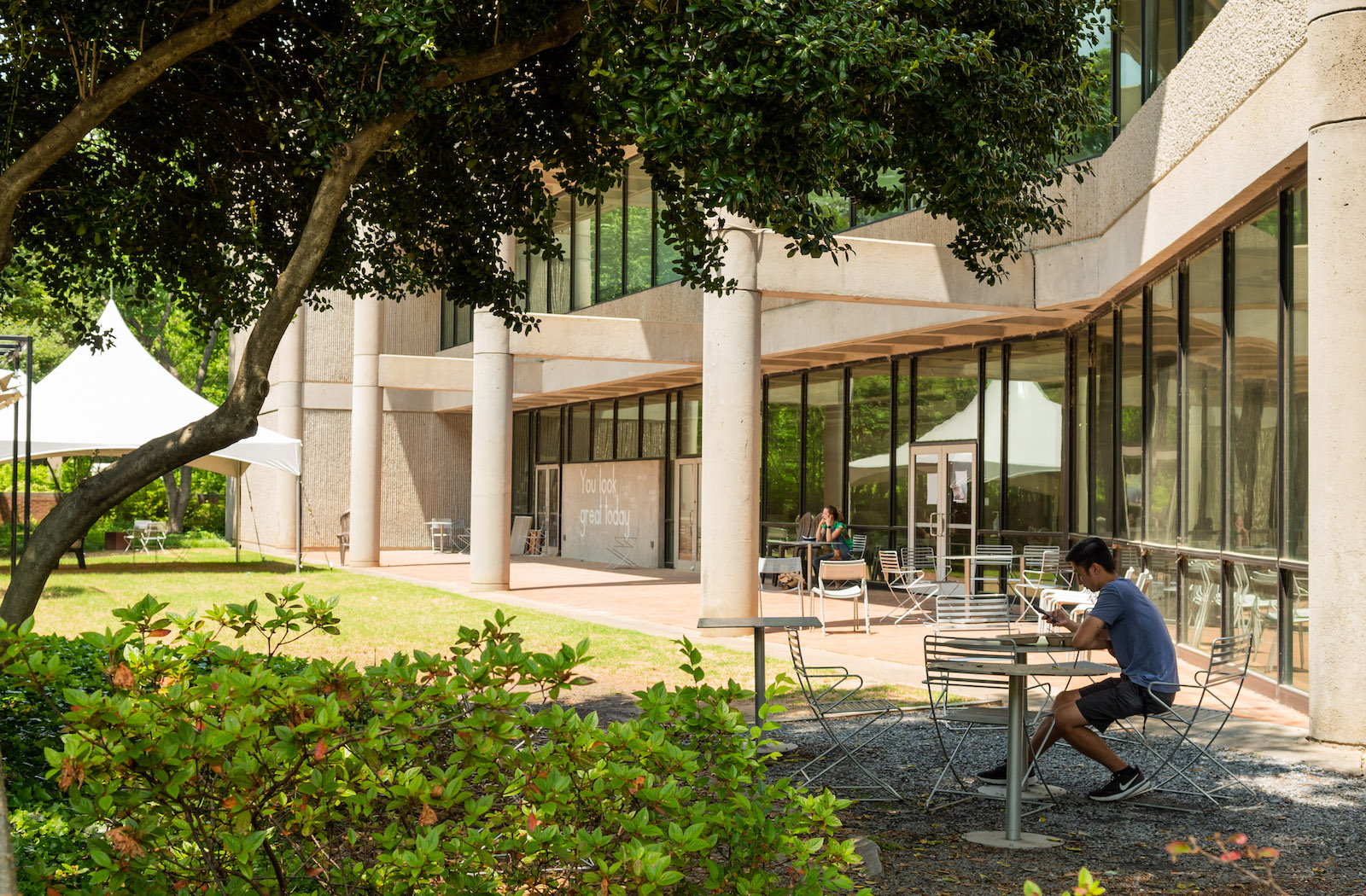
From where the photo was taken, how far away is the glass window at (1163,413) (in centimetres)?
1123

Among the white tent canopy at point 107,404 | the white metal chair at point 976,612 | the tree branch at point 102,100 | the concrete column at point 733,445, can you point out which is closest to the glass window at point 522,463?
the white tent canopy at point 107,404

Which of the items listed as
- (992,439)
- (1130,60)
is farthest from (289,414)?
(1130,60)

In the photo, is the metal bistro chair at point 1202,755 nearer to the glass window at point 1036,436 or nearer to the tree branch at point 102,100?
the tree branch at point 102,100

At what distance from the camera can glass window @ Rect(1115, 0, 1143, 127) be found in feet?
40.0

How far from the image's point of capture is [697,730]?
11.8 ft

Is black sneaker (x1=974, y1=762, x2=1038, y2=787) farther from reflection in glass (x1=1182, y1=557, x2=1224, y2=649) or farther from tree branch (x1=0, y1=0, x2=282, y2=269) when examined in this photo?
tree branch (x1=0, y1=0, x2=282, y2=269)

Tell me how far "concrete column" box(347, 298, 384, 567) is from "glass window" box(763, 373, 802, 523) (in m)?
7.04

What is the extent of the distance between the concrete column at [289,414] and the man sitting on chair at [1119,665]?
24.1 m

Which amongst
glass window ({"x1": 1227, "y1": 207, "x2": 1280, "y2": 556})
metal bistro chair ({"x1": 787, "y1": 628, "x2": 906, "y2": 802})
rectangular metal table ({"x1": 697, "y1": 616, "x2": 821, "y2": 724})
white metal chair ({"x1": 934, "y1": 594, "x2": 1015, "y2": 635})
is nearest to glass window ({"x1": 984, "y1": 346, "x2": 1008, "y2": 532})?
white metal chair ({"x1": 934, "y1": 594, "x2": 1015, "y2": 635})

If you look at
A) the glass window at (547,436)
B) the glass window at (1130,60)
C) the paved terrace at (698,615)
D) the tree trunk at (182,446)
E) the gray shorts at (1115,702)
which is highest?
the glass window at (1130,60)

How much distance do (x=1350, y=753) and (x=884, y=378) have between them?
11624mm

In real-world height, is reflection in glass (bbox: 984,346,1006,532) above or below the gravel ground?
above

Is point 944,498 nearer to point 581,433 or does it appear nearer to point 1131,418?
point 1131,418

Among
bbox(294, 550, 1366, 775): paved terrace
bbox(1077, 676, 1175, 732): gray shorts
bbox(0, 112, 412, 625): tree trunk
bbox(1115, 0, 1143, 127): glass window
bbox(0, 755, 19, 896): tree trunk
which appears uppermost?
bbox(1115, 0, 1143, 127): glass window
